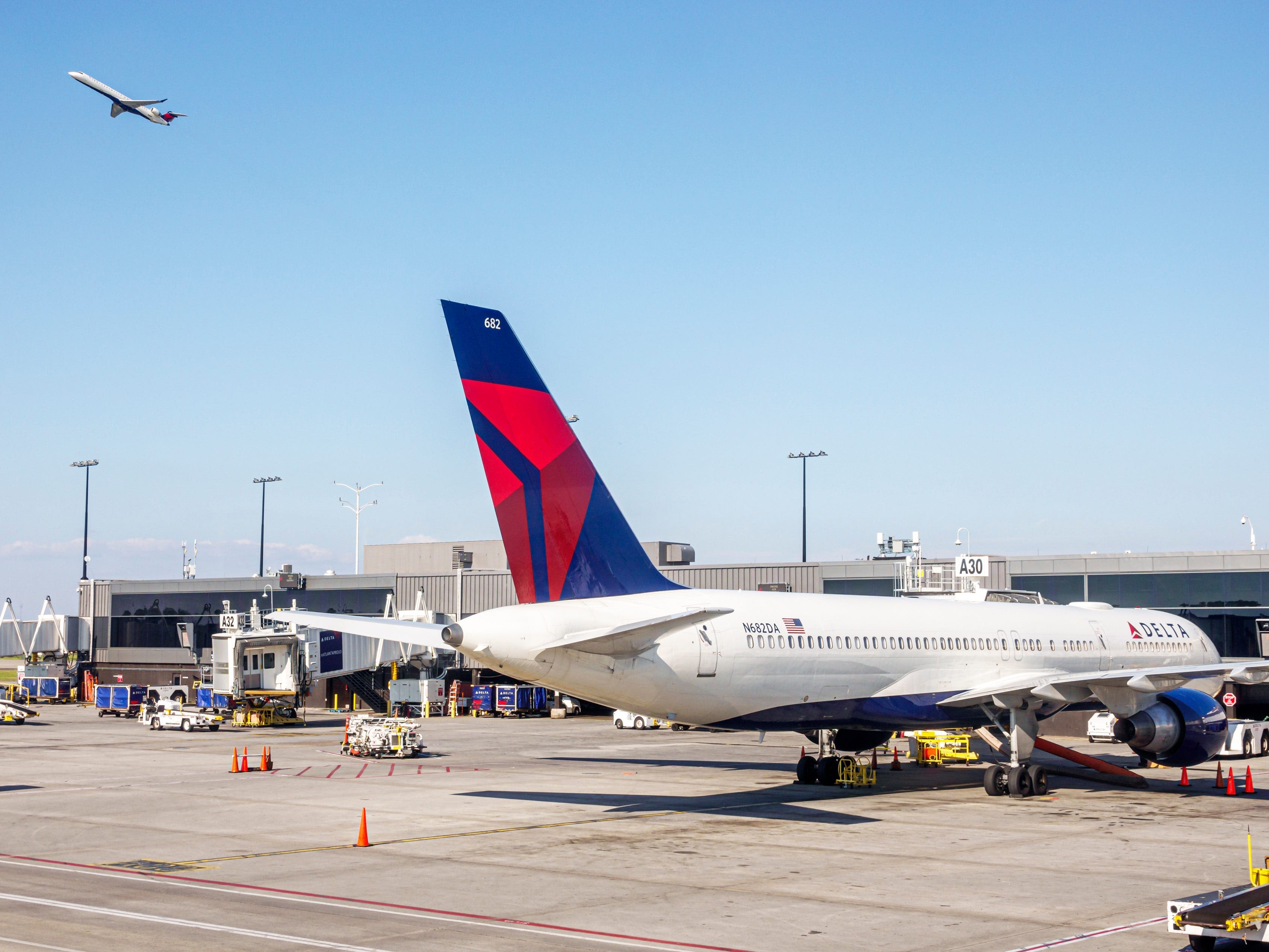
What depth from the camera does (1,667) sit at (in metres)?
147

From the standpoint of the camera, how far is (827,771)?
32906 millimetres

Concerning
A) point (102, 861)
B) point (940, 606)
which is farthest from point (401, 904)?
point (940, 606)

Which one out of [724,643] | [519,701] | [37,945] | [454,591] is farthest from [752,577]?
[37,945]

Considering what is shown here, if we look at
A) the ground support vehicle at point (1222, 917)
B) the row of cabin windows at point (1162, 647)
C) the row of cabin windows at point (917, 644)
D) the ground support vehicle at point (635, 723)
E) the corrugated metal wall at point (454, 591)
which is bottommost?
the ground support vehicle at point (635, 723)

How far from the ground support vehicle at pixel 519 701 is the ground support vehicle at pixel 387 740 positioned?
71.5 feet

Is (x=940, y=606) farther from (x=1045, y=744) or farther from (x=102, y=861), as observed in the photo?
(x=102, y=861)

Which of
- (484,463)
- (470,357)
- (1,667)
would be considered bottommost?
(1,667)

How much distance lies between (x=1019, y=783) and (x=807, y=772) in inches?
207

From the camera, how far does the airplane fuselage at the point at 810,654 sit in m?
23.8

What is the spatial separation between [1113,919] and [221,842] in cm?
1523

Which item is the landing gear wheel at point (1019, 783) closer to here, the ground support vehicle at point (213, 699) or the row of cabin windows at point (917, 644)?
the row of cabin windows at point (917, 644)

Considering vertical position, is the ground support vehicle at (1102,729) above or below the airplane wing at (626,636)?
below

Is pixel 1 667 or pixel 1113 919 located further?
pixel 1 667

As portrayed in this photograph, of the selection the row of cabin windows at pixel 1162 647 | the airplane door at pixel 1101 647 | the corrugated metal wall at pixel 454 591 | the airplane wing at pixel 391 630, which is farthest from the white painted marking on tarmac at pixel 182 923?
the corrugated metal wall at pixel 454 591
